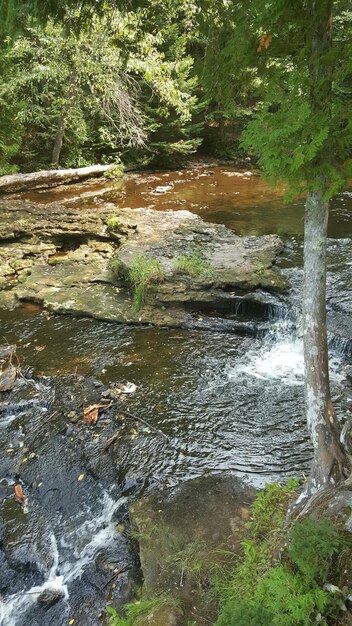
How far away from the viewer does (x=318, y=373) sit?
392cm

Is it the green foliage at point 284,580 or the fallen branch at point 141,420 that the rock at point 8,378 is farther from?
the green foliage at point 284,580

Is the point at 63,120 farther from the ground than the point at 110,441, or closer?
farther from the ground

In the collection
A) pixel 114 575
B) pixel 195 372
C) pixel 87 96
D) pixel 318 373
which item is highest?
pixel 87 96

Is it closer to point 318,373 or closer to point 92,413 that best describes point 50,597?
point 92,413

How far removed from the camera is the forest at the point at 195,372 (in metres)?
3.15

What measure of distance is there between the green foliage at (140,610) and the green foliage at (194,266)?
6.20m

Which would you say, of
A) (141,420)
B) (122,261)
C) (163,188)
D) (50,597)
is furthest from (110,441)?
(163,188)

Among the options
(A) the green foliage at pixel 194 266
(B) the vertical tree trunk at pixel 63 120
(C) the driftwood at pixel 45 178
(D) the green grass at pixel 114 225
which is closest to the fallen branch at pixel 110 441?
(A) the green foliage at pixel 194 266

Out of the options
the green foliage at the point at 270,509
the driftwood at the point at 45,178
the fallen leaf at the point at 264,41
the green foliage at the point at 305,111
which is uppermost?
the fallen leaf at the point at 264,41

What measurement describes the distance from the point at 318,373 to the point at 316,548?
4.42ft

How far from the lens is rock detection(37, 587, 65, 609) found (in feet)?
13.7

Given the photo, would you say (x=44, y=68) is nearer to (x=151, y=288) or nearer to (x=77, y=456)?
(x=151, y=288)

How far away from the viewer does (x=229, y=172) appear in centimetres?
2006

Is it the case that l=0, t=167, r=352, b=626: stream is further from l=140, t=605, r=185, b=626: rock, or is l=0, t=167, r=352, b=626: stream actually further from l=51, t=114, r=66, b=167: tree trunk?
l=51, t=114, r=66, b=167: tree trunk
